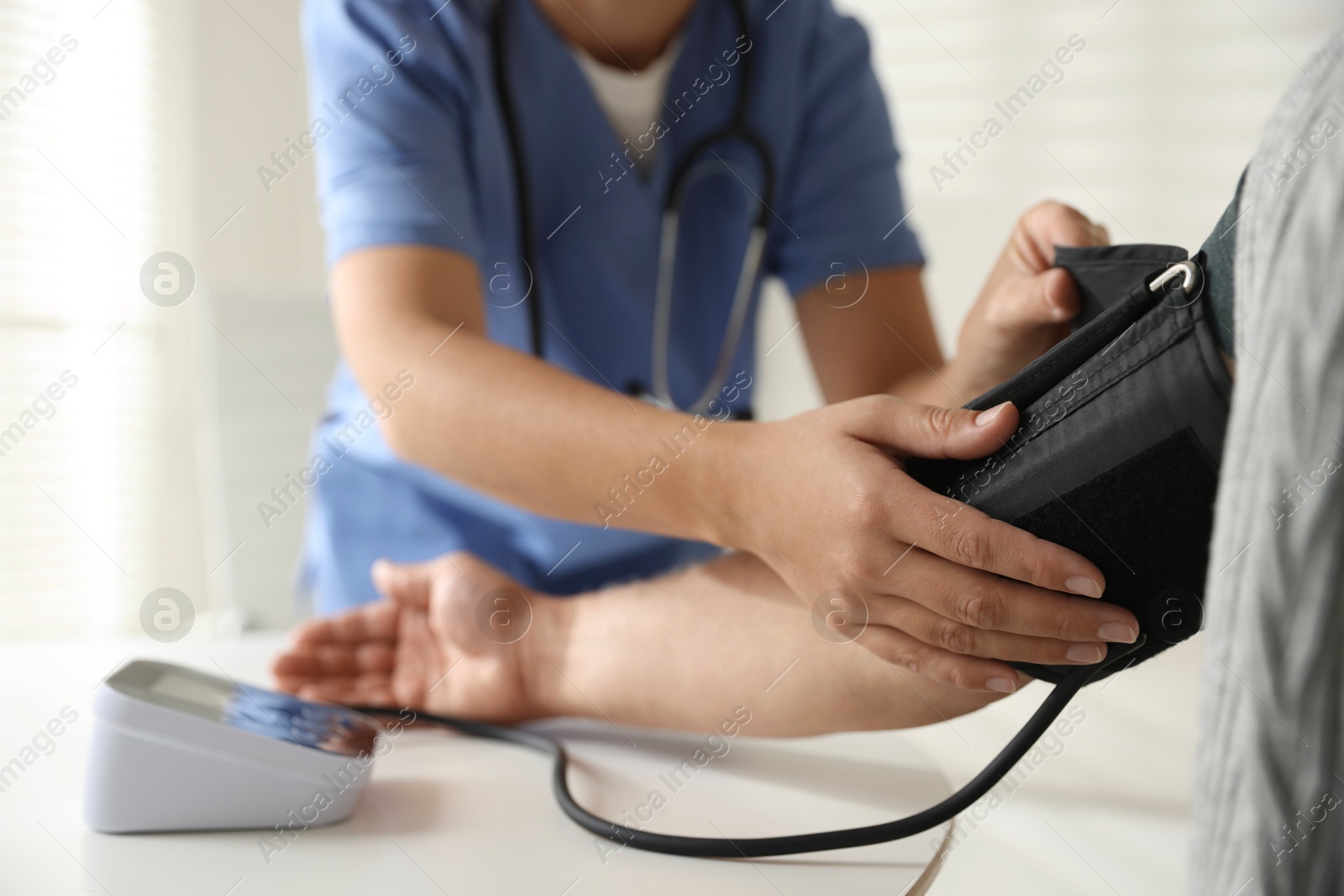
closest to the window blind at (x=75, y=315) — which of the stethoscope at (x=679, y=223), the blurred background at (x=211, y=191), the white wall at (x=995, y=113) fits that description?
the blurred background at (x=211, y=191)

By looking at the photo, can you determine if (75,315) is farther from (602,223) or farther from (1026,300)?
(1026,300)

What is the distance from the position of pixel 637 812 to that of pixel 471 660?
0.21 meters

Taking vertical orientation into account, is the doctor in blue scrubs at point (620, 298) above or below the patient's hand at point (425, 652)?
above

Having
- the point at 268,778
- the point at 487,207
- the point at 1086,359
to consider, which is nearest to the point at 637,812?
the point at 268,778

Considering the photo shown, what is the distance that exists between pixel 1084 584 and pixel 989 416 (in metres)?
0.08

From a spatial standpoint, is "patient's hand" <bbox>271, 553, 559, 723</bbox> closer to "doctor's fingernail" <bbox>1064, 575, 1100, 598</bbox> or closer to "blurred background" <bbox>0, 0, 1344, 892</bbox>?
"doctor's fingernail" <bbox>1064, 575, 1100, 598</bbox>

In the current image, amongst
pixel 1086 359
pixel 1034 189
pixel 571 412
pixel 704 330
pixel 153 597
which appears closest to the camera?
pixel 1086 359

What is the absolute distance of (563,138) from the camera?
0.84 m

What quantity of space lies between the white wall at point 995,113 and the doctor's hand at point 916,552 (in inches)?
47.4

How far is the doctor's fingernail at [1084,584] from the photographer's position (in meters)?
0.38

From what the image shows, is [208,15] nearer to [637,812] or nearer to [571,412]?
[571,412]

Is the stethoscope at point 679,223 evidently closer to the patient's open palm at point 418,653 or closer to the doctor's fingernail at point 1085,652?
the patient's open palm at point 418,653

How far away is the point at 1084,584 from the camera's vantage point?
38 centimetres

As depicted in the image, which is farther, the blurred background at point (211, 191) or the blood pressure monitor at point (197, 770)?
the blurred background at point (211, 191)
